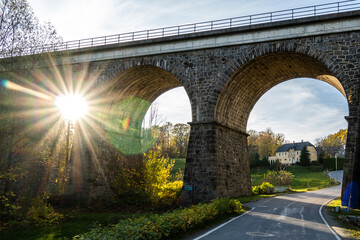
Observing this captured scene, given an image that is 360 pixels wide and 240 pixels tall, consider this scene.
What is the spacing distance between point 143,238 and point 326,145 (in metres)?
105

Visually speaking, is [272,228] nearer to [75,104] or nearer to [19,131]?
[19,131]

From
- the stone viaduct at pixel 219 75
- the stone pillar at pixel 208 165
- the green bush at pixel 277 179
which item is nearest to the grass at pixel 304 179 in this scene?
the green bush at pixel 277 179

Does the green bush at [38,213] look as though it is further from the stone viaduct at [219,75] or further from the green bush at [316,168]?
the green bush at [316,168]

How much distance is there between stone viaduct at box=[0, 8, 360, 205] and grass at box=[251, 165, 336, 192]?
19667 millimetres

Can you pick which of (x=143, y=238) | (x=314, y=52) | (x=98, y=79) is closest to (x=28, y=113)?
(x=98, y=79)

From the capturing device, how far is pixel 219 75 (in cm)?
2172

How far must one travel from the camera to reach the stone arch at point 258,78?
21391mm

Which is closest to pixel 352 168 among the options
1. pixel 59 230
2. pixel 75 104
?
pixel 59 230

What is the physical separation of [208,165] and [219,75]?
5.86 meters

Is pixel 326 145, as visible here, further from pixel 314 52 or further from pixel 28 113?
pixel 28 113

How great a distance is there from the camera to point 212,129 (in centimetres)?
2148

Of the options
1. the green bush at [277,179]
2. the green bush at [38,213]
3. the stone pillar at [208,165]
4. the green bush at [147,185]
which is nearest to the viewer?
the green bush at [38,213]

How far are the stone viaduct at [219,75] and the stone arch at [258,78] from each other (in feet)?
0.26

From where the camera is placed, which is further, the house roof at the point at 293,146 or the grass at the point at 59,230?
the house roof at the point at 293,146
